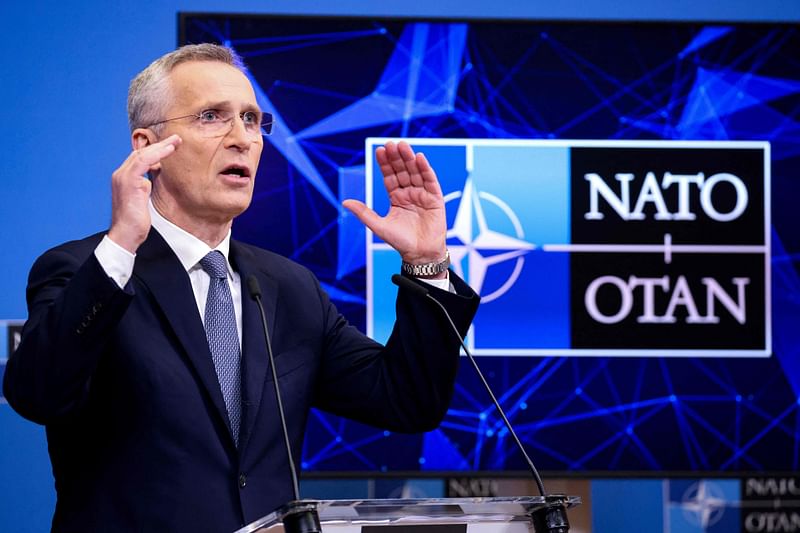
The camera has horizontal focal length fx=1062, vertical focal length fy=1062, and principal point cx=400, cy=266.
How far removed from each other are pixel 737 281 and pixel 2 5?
2428 mm

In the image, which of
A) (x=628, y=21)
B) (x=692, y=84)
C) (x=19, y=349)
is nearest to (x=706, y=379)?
(x=692, y=84)

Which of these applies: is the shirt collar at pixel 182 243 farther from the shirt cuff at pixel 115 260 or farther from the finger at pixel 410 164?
the finger at pixel 410 164

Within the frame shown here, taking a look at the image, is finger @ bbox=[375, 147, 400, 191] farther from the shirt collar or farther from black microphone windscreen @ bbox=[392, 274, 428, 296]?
the shirt collar

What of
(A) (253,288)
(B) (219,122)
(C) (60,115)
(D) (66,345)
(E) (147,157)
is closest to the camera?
(D) (66,345)

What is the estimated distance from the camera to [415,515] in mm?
1408

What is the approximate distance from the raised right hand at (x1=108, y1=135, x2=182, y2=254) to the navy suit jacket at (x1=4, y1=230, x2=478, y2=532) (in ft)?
0.21

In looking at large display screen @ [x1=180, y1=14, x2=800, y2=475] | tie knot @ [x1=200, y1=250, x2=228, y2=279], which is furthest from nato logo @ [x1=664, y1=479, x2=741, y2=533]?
tie knot @ [x1=200, y1=250, x2=228, y2=279]

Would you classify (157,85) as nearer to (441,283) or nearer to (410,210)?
(410,210)

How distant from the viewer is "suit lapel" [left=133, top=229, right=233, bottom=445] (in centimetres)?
183

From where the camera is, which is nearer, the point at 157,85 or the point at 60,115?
the point at 157,85

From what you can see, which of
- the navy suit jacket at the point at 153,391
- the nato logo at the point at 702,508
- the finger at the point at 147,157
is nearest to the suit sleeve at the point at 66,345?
the navy suit jacket at the point at 153,391

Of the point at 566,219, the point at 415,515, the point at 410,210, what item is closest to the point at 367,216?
the point at 410,210

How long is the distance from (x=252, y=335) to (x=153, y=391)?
0.23 metres

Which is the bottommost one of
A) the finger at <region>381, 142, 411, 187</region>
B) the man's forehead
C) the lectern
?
the lectern
